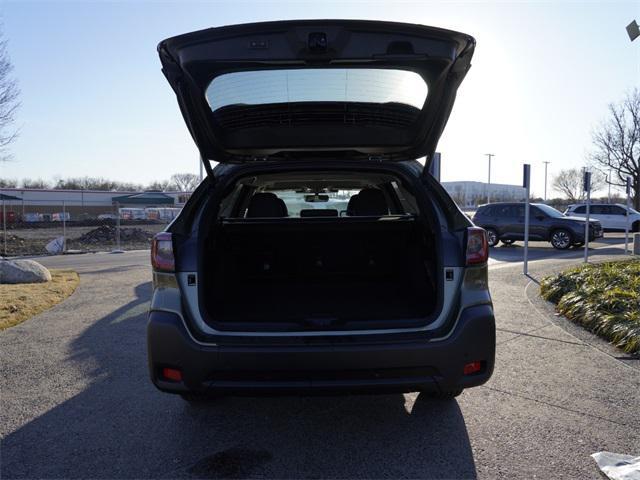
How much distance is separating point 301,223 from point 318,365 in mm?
1690

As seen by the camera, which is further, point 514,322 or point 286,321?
point 514,322

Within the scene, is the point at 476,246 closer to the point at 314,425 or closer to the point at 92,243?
the point at 314,425

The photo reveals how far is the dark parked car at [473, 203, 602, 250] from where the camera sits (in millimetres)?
16750

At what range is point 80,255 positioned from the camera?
58.2ft

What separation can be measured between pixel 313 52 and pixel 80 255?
1732cm

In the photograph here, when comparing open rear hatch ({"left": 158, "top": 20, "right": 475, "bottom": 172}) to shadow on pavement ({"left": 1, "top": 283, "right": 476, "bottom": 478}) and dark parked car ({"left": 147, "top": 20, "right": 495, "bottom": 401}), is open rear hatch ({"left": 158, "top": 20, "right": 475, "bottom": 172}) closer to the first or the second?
dark parked car ({"left": 147, "top": 20, "right": 495, "bottom": 401})

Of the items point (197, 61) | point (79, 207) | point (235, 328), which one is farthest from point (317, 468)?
point (79, 207)

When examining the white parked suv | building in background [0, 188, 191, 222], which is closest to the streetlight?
the white parked suv

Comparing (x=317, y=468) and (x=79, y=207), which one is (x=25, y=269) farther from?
(x=79, y=207)

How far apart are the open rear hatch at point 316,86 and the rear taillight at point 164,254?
676 millimetres

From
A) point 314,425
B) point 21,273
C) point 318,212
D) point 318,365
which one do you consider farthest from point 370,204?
point 21,273

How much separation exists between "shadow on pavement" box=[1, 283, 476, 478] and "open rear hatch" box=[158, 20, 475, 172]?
1.77 meters

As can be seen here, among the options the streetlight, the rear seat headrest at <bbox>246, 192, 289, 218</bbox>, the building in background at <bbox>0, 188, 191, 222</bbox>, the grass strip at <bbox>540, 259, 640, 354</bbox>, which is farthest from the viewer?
the building in background at <bbox>0, 188, 191, 222</bbox>

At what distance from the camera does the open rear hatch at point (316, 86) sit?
8.79ft
